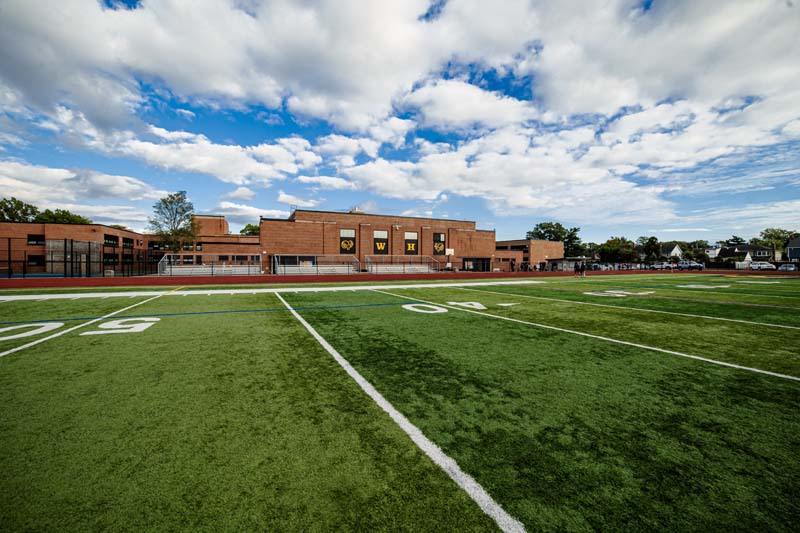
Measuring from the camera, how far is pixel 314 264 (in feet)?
139

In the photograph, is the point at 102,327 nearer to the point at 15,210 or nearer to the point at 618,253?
the point at 15,210

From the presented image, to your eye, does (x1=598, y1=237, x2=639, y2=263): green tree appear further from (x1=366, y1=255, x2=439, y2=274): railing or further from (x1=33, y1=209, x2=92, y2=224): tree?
(x1=33, y1=209, x2=92, y2=224): tree

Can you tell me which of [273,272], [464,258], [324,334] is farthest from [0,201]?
[324,334]

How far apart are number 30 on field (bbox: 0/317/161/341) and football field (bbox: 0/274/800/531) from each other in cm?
32

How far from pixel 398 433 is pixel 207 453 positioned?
1617mm

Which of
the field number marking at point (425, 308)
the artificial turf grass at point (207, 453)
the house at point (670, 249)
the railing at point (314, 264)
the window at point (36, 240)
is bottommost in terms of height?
the artificial turf grass at point (207, 453)

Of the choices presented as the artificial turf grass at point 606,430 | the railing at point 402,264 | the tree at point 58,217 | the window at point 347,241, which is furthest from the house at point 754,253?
the tree at point 58,217

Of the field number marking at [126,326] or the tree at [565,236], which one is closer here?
the field number marking at [126,326]

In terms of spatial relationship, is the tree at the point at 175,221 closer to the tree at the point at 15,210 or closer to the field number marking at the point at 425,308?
the tree at the point at 15,210

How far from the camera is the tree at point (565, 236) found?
98.8 metres

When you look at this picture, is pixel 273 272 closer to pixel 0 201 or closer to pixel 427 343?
pixel 427 343

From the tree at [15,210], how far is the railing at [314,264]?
6162cm

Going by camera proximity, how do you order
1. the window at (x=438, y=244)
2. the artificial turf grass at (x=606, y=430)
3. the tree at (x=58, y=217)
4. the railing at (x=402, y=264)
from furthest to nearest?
the tree at (x=58, y=217)
the window at (x=438, y=244)
the railing at (x=402, y=264)
the artificial turf grass at (x=606, y=430)

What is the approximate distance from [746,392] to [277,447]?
5.41 meters
